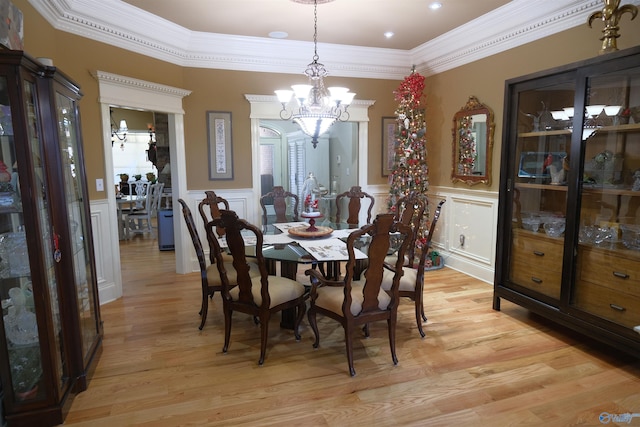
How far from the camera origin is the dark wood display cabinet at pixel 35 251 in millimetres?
1922

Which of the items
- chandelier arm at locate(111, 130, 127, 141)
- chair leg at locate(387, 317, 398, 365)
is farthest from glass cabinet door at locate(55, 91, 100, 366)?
chandelier arm at locate(111, 130, 127, 141)

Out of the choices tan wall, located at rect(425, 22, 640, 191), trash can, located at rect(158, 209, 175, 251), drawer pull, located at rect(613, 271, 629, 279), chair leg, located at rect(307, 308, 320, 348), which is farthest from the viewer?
trash can, located at rect(158, 209, 175, 251)

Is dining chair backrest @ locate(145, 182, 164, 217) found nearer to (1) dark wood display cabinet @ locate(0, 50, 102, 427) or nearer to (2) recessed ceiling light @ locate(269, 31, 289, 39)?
(2) recessed ceiling light @ locate(269, 31, 289, 39)

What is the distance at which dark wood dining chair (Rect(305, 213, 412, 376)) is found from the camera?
2.40 m

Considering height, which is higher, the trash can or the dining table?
the dining table

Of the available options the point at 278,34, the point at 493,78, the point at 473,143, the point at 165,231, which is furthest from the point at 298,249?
the point at 165,231

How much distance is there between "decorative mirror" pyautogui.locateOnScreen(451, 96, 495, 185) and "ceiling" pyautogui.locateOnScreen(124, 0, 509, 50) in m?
0.98

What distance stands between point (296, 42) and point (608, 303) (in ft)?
13.8

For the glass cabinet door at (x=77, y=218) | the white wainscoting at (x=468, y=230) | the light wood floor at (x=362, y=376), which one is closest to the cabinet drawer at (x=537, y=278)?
the light wood floor at (x=362, y=376)

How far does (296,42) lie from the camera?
4.89m

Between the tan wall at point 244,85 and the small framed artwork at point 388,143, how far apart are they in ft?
0.26

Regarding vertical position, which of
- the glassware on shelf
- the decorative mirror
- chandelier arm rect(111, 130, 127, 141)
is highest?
chandelier arm rect(111, 130, 127, 141)

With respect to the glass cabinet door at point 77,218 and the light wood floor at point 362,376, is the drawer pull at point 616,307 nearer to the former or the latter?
the light wood floor at point 362,376

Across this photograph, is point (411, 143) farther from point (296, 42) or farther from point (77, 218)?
point (77, 218)
